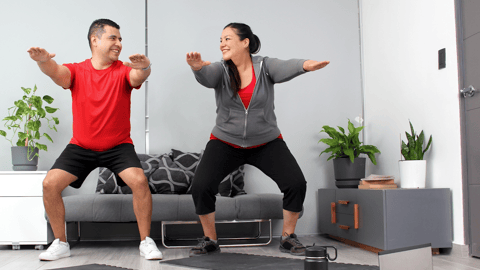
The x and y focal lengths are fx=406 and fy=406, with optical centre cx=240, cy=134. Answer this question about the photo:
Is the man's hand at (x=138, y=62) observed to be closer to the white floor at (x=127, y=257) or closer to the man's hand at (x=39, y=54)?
the man's hand at (x=39, y=54)

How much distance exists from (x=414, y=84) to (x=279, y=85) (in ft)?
→ 3.79

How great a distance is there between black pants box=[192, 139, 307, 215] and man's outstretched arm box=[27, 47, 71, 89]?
Answer: 37.4 inches

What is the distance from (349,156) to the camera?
10.3 feet

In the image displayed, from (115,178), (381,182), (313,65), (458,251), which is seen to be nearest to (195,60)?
(313,65)

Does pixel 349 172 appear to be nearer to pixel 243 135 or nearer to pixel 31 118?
pixel 243 135

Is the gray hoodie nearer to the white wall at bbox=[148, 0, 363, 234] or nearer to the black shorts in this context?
the black shorts

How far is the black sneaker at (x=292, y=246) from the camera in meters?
2.38

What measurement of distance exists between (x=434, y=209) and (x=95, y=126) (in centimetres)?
213

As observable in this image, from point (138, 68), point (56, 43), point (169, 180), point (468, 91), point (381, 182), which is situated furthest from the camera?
point (56, 43)

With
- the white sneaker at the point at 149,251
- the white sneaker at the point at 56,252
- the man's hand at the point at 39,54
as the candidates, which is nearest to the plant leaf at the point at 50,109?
the man's hand at the point at 39,54

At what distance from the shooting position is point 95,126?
95.5 inches

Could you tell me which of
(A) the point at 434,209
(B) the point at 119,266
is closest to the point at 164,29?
(B) the point at 119,266

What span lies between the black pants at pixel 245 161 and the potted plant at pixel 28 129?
1.42 m

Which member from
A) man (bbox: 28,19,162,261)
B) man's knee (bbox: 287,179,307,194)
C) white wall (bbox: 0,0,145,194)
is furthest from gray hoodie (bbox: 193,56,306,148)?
white wall (bbox: 0,0,145,194)
